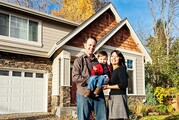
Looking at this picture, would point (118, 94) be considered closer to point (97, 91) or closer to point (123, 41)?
point (97, 91)

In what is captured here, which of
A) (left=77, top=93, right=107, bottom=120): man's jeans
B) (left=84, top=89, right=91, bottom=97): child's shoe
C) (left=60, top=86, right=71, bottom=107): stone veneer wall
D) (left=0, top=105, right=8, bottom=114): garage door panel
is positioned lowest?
(left=0, top=105, right=8, bottom=114): garage door panel

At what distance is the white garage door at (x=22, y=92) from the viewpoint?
38.5 feet

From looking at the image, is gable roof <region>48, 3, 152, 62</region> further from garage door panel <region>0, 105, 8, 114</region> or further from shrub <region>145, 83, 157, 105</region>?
garage door panel <region>0, 105, 8, 114</region>

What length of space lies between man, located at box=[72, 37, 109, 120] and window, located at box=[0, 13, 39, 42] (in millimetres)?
9211

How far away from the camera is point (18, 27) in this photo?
496 inches

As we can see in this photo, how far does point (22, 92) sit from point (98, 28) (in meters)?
5.75

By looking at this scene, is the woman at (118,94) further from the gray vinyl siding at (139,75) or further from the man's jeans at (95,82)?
the gray vinyl siding at (139,75)

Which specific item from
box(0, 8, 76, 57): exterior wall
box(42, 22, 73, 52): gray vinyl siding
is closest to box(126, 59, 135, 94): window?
box(0, 8, 76, 57): exterior wall

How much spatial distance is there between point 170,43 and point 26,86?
1556cm

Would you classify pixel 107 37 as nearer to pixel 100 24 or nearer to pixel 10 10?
pixel 100 24

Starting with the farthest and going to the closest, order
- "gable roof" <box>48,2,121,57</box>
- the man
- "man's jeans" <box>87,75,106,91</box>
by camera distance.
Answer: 1. "gable roof" <box>48,2,121,57</box>
2. the man
3. "man's jeans" <box>87,75,106,91</box>

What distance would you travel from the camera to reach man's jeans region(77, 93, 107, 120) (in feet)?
12.2

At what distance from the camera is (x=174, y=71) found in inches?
646

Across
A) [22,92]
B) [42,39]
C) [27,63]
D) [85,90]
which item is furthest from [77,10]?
[85,90]
